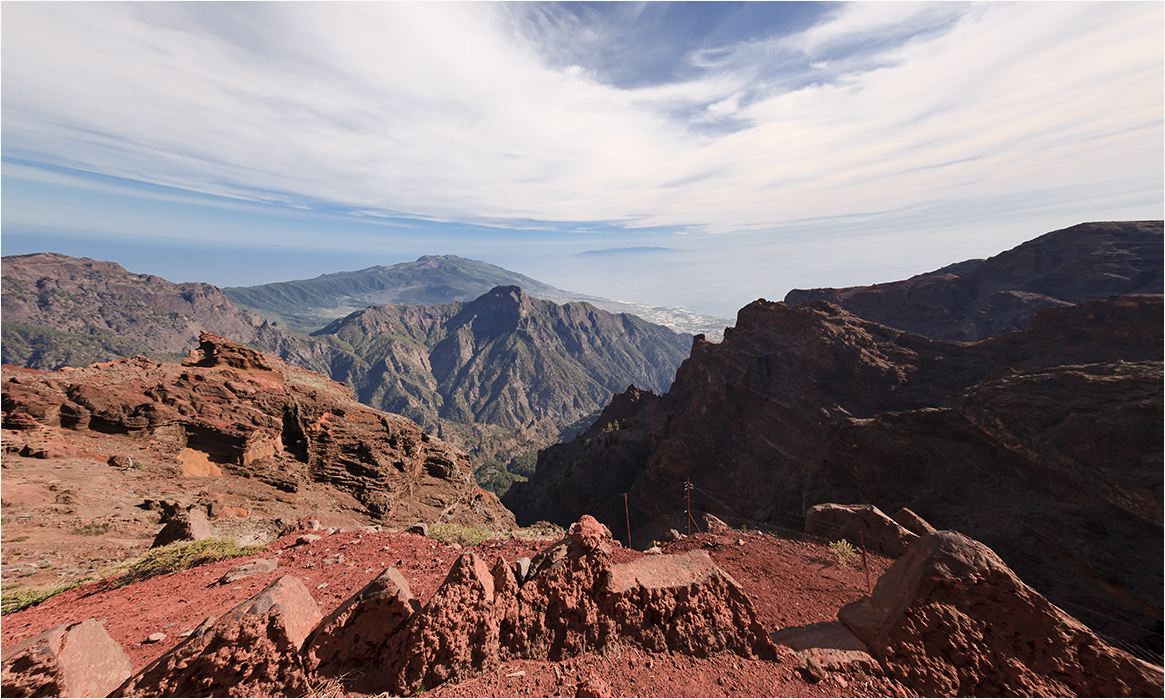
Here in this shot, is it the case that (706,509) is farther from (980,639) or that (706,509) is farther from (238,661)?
(238,661)

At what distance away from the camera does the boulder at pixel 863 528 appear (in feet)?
41.3

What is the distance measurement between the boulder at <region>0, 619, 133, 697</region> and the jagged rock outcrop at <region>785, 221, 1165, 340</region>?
86730 millimetres

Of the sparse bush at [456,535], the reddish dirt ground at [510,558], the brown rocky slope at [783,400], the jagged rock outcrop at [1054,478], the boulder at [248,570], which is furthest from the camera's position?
the brown rocky slope at [783,400]

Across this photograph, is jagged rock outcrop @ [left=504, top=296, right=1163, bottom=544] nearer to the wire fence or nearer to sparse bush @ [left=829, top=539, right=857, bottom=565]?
the wire fence

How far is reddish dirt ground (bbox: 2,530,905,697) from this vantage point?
5.12m

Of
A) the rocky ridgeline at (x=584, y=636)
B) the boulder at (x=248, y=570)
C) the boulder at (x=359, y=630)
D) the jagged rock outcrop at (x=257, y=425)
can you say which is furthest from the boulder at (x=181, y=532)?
the jagged rock outcrop at (x=257, y=425)

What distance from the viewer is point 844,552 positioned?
12359 millimetres

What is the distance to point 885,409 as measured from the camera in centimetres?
3850

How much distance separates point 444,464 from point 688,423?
3403 centimetres

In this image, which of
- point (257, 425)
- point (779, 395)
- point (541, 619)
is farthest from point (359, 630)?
A: point (779, 395)

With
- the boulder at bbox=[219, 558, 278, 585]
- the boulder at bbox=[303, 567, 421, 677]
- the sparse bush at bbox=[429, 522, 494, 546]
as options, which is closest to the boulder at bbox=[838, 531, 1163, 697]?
the boulder at bbox=[303, 567, 421, 677]

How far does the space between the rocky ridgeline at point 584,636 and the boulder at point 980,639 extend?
0.6 inches

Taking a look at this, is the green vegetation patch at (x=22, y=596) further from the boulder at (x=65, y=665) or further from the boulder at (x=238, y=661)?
the boulder at (x=238, y=661)

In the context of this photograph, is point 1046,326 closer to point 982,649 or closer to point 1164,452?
point 1164,452
